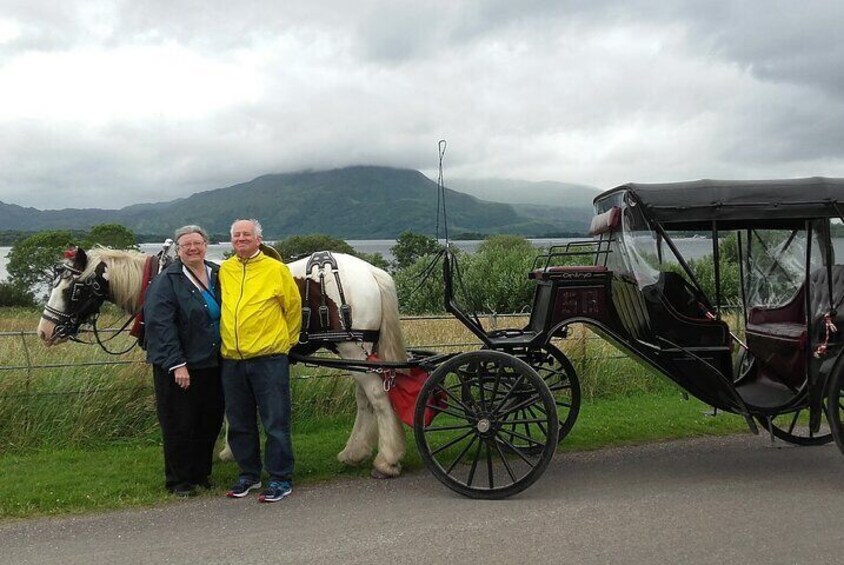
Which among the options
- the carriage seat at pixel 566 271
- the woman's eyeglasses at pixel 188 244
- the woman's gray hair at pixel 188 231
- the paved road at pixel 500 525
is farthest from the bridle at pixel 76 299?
the carriage seat at pixel 566 271

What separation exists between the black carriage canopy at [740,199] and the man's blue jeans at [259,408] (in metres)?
2.79

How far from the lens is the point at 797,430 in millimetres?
6629

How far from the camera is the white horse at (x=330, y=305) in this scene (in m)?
5.33

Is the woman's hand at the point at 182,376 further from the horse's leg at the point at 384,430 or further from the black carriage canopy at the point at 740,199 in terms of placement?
the black carriage canopy at the point at 740,199

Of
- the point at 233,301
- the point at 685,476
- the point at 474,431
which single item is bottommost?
the point at 685,476

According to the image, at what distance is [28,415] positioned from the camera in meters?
6.41

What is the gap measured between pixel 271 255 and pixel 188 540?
7.01 feet

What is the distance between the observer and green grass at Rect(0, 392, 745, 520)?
15.8ft

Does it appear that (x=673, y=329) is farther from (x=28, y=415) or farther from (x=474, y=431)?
(x=28, y=415)

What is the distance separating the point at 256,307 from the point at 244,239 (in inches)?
19.0

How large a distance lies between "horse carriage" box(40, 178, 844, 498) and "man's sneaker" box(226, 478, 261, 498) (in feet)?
2.83

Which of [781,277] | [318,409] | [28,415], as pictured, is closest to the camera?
[781,277]

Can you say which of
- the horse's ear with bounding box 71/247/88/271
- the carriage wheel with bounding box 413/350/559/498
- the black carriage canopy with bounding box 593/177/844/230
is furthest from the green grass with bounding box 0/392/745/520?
the black carriage canopy with bounding box 593/177/844/230

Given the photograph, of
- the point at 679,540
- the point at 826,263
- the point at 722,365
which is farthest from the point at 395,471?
the point at 826,263
